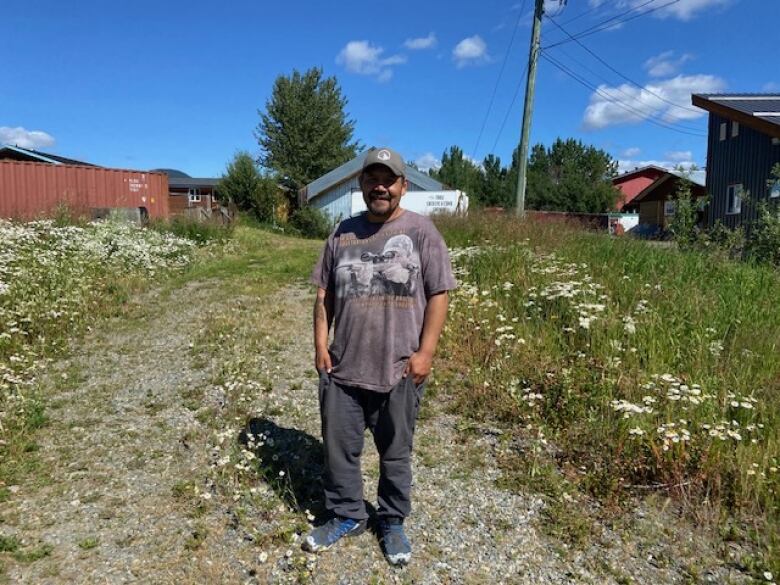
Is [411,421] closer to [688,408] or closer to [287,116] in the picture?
[688,408]

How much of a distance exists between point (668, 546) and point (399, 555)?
1303 mm

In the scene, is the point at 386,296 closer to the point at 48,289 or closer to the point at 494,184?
the point at 48,289

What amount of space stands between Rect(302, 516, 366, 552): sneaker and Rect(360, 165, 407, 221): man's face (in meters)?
1.48

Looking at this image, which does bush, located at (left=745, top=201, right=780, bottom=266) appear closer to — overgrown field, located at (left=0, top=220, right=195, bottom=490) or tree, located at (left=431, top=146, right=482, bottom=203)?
overgrown field, located at (left=0, top=220, right=195, bottom=490)

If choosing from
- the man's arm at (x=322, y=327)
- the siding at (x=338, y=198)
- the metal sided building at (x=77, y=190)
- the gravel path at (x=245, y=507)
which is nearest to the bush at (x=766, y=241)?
the gravel path at (x=245, y=507)

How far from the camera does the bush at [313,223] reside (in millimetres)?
26481

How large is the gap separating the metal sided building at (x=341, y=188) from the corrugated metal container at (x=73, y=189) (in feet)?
32.3

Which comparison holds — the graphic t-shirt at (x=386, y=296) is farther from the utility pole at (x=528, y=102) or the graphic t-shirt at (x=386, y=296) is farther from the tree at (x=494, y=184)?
the tree at (x=494, y=184)

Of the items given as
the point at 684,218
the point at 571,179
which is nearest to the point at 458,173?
the point at 571,179

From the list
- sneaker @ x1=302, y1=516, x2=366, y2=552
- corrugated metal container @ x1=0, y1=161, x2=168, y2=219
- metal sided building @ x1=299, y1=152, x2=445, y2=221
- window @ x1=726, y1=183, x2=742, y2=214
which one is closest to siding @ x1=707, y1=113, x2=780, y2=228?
window @ x1=726, y1=183, x2=742, y2=214

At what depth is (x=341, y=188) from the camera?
28328 mm

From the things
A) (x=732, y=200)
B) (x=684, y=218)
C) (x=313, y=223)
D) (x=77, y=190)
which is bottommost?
(x=684, y=218)

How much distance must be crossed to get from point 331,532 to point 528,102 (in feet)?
49.3

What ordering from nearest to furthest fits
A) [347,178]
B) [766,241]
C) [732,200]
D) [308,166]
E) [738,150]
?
1. [766,241]
2. [738,150]
3. [732,200]
4. [347,178]
5. [308,166]
